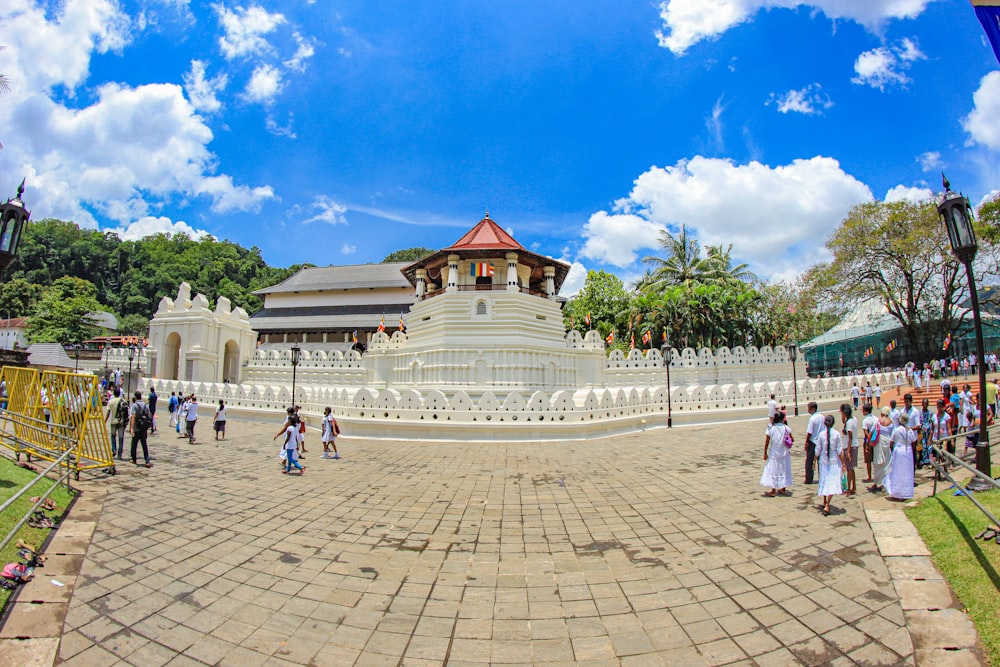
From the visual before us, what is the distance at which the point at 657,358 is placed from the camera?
2884 centimetres

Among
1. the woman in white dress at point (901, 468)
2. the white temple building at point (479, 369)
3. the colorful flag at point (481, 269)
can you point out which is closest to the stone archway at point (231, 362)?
the white temple building at point (479, 369)

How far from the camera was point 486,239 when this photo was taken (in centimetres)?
2961

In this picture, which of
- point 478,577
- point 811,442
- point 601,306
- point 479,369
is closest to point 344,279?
point 601,306

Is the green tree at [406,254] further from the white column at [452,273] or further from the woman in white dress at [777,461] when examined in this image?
the woman in white dress at [777,461]

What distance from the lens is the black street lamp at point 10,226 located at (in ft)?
21.3

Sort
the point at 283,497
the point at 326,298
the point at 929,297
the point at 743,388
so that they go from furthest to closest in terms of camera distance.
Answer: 1. the point at 326,298
2. the point at 929,297
3. the point at 743,388
4. the point at 283,497

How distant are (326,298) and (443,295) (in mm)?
23482

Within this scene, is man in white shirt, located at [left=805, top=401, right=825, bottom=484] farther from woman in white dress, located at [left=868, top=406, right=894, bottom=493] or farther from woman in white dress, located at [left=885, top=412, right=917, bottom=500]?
woman in white dress, located at [left=885, top=412, right=917, bottom=500]

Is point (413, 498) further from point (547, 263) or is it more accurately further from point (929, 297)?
point (929, 297)

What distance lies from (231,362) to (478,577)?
33.6 meters

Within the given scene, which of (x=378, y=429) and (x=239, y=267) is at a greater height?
(x=239, y=267)

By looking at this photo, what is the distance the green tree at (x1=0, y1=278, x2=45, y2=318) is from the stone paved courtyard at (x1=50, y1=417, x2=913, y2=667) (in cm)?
7054

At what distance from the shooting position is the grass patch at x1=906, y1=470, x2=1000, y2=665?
3518 mm

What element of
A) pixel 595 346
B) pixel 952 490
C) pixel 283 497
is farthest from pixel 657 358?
pixel 283 497
